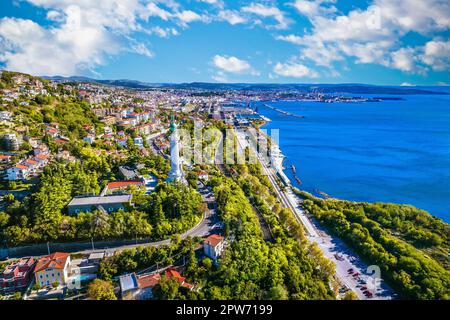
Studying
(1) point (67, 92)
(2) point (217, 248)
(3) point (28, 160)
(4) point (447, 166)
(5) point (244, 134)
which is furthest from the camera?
(5) point (244, 134)

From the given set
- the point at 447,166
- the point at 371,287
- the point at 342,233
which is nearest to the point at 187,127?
the point at 342,233

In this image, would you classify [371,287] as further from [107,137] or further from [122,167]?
[107,137]

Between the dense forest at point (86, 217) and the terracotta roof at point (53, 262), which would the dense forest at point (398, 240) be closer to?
the dense forest at point (86, 217)

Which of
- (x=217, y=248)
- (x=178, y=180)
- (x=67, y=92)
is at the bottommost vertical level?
(x=217, y=248)

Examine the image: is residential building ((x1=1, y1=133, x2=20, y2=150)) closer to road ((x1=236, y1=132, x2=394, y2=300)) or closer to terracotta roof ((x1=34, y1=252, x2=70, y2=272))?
terracotta roof ((x1=34, y1=252, x2=70, y2=272))

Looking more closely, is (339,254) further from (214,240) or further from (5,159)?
(5,159)

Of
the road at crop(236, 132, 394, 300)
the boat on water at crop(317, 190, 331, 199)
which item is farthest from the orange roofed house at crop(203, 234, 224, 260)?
the boat on water at crop(317, 190, 331, 199)

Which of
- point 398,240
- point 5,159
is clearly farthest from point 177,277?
point 5,159
